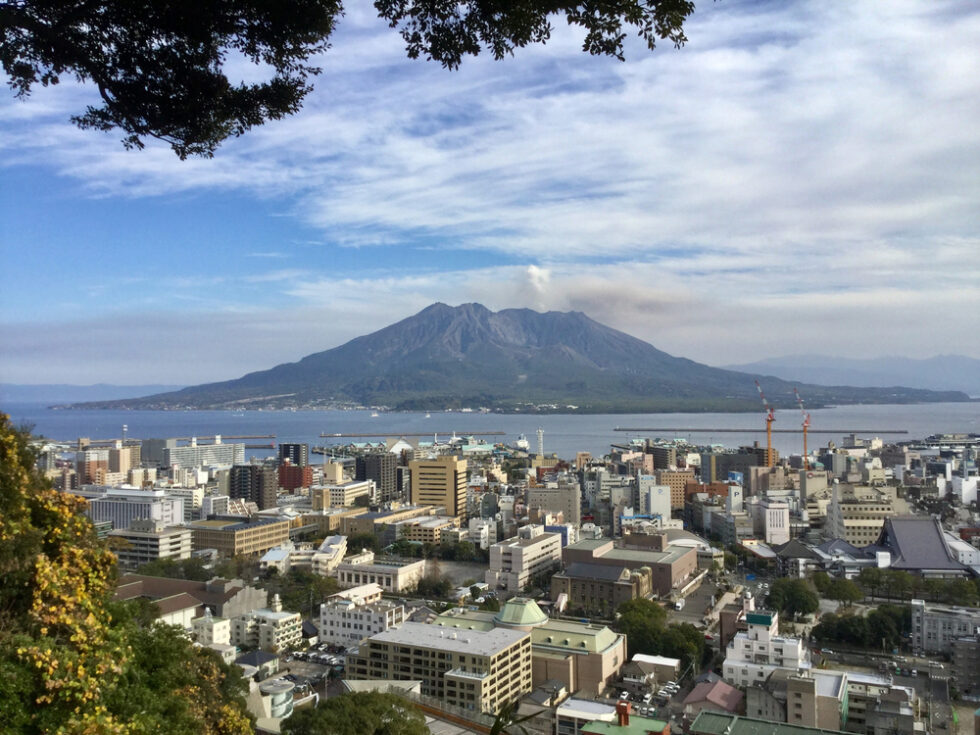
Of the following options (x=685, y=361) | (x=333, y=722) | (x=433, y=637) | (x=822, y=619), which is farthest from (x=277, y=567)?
(x=685, y=361)

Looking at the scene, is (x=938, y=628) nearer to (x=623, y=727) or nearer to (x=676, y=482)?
(x=623, y=727)

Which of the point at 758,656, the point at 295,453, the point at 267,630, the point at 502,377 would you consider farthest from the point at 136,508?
the point at 502,377

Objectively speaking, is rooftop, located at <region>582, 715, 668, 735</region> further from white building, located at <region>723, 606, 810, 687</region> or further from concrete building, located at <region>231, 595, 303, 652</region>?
concrete building, located at <region>231, 595, 303, 652</region>

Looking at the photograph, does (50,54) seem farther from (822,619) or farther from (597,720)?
(822,619)

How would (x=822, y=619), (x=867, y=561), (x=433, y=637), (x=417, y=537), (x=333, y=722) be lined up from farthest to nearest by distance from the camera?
(x=417, y=537), (x=867, y=561), (x=822, y=619), (x=433, y=637), (x=333, y=722)

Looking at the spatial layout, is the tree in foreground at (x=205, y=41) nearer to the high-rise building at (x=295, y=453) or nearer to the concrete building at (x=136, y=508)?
the concrete building at (x=136, y=508)

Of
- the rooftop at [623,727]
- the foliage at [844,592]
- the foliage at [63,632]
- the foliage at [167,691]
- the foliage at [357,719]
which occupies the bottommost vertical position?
the foliage at [844,592]

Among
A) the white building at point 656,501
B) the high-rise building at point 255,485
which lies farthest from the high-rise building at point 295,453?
the white building at point 656,501
